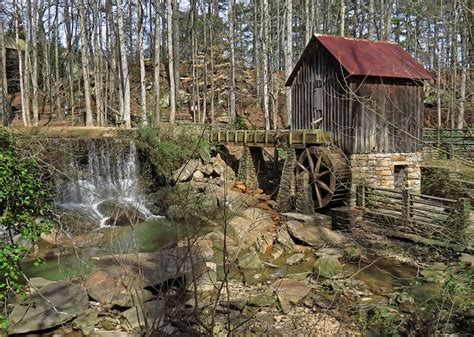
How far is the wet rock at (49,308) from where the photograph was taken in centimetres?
628

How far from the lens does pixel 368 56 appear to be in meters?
14.3

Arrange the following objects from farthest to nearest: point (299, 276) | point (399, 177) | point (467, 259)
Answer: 1. point (399, 177)
2. point (299, 276)
3. point (467, 259)

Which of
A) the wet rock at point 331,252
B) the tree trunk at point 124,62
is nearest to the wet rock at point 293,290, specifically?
the wet rock at point 331,252

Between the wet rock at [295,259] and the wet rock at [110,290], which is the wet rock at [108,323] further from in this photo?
the wet rock at [295,259]

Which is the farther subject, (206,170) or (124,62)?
(124,62)

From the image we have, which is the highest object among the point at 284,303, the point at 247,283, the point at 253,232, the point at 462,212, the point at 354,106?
the point at 354,106

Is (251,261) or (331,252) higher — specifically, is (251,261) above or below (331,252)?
above

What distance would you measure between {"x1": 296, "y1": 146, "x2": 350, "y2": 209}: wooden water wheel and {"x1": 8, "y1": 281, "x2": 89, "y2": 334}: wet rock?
27.2 feet

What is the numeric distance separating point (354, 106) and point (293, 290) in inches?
303

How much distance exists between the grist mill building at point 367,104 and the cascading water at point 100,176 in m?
7.27

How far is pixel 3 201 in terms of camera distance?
561cm

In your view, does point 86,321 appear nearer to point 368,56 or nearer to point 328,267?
point 328,267

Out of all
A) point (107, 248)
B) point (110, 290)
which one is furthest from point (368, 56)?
point (110, 290)

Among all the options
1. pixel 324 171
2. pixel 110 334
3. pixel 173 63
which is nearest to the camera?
pixel 110 334
